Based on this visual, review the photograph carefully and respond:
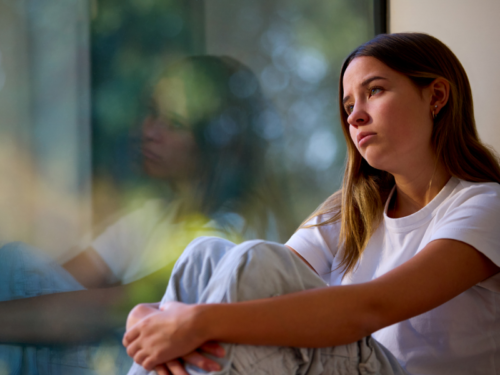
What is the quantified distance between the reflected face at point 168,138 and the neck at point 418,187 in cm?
57

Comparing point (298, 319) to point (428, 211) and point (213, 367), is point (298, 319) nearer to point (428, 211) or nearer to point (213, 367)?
point (213, 367)

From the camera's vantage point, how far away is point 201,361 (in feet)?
2.26

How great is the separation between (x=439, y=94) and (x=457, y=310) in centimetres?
51

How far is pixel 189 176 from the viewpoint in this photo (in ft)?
4.22

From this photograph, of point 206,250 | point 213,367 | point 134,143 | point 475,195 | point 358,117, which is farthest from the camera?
point 134,143

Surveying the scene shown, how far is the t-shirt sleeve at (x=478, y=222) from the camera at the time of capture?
875 mm

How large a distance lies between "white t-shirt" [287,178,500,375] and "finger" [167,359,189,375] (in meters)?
0.54

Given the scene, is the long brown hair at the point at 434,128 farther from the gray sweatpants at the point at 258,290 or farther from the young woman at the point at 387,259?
the gray sweatpants at the point at 258,290

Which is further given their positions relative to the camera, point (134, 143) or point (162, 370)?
point (134, 143)

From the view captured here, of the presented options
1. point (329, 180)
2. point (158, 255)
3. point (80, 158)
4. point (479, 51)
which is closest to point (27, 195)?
point (80, 158)

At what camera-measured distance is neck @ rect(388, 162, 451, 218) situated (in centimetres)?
111

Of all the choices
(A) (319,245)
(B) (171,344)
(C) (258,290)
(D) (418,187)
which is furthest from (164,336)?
(D) (418,187)

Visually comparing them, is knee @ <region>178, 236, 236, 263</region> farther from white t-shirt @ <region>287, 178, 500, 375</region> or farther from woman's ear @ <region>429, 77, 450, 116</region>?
woman's ear @ <region>429, 77, 450, 116</region>

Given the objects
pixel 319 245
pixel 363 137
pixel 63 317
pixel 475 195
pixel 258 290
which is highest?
pixel 363 137
